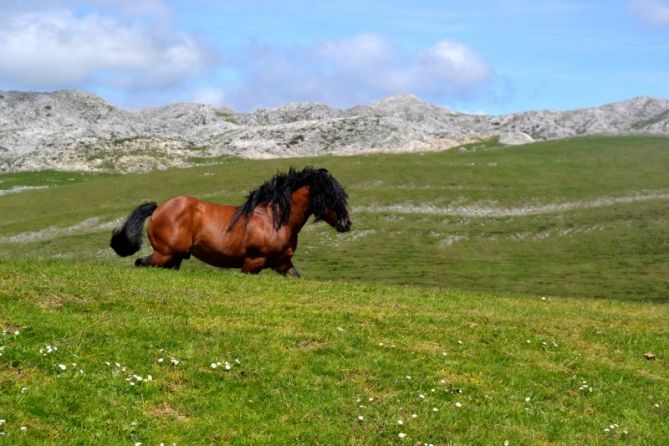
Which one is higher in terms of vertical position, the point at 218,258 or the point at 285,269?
the point at 218,258

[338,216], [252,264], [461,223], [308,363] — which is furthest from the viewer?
[461,223]

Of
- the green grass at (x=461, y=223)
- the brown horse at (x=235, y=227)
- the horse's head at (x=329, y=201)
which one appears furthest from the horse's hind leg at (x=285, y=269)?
the green grass at (x=461, y=223)

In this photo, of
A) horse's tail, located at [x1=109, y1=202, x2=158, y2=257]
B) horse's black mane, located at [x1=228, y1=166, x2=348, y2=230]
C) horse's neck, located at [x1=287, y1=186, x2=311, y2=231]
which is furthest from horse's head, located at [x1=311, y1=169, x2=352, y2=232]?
horse's tail, located at [x1=109, y1=202, x2=158, y2=257]

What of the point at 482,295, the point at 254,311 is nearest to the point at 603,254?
the point at 482,295

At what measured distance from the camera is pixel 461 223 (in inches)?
2928

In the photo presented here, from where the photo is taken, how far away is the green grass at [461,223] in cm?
5241

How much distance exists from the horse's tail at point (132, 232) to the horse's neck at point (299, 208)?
421 cm

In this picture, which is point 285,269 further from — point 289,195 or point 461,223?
point 461,223

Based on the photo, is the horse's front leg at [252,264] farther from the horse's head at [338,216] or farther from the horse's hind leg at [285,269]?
the horse's head at [338,216]

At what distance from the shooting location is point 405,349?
15.2m

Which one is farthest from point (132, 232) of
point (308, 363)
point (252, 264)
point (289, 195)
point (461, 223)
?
point (461, 223)

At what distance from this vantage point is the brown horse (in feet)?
74.2

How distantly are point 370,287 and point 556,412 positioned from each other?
10.00 meters

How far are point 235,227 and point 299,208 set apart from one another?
206 centimetres
